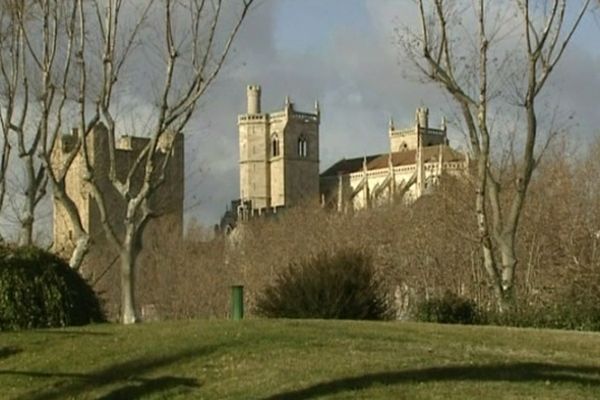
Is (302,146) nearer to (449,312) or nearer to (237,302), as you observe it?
(449,312)

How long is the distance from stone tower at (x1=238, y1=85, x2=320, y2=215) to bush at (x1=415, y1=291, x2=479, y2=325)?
14185 cm

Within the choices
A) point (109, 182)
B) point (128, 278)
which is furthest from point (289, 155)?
point (128, 278)

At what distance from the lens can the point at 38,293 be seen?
70.9 ft

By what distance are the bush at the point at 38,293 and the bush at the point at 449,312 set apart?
704 centimetres

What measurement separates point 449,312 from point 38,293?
27.5ft

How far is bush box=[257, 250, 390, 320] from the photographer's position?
24234 mm

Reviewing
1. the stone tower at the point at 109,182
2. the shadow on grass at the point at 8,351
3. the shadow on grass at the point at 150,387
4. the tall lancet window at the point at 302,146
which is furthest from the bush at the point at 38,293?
the tall lancet window at the point at 302,146

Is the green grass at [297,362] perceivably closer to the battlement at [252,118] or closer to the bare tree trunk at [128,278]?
the bare tree trunk at [128,278]

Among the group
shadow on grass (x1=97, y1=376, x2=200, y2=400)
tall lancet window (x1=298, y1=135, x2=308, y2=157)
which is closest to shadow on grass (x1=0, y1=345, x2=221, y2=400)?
shadow on grass (x1=97, y1=376, x2=200, y2=400)

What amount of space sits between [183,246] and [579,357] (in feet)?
179

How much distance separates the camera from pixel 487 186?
89.2 feet

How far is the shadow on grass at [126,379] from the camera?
47.8 feet

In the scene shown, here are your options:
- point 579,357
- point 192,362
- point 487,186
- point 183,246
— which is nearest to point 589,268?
point 487,186

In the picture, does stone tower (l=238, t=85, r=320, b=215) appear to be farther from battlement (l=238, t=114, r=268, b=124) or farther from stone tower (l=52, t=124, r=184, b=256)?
stone tower (l=52, t=124, r=184, b=256)
